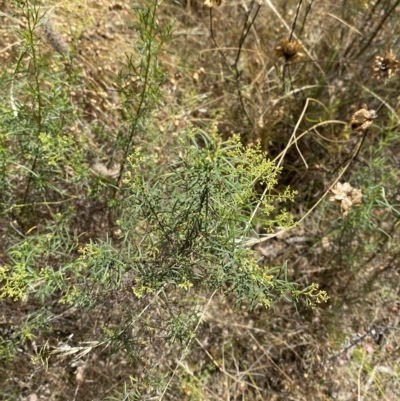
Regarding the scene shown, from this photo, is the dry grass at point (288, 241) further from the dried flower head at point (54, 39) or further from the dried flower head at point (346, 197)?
the dried flower head at point (346, 197)

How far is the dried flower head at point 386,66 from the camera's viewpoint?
1.85 m

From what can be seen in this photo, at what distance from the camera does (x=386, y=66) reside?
1.88 m

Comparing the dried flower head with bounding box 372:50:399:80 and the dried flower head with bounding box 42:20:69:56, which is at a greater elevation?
the dried flower head with bounding box 372:50:399:80

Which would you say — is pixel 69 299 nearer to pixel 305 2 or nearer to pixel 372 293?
pixel 372 293

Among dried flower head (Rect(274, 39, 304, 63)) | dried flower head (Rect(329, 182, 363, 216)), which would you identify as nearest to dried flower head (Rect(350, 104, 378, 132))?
dried flower head (Rect(329, 182, 363, 216))

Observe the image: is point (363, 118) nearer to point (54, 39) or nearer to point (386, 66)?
point (386, 66)

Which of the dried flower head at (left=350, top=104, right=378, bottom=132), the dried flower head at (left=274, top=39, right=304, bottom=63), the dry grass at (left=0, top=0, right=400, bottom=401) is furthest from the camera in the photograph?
the dry grass at (left=0, top=0, right=400, bottom=401)

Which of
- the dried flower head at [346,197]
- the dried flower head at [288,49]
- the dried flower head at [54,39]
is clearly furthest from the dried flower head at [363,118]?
the dried flower head at [54,39]

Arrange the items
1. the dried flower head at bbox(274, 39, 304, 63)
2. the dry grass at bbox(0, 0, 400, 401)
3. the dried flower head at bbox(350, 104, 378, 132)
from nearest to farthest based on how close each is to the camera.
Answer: the dried flower head at bbox(350, 104, 378, 132) → the dried flower head at bbox(274, 39, 304, 63) → the dry grass at bbox(0, 0, 400, 401)

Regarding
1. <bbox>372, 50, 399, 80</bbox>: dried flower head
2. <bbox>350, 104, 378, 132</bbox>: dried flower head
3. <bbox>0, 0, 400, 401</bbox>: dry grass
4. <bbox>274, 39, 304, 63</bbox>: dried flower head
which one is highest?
<bbox>372, 50, 399, 80</bbox>: dried flower head

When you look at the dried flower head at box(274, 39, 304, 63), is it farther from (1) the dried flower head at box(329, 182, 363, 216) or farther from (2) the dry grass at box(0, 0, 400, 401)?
(1) the dried flower head at box(329, 182, 363, 216)

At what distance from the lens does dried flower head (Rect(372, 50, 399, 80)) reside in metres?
1.85

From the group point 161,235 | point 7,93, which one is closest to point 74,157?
point 7,93

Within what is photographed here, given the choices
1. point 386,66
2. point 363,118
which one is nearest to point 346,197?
point 363,118
